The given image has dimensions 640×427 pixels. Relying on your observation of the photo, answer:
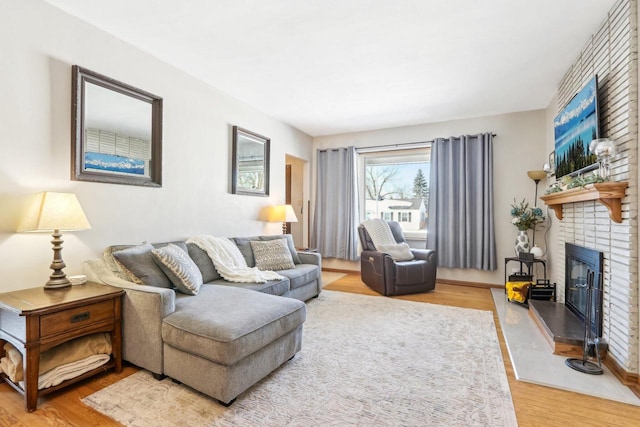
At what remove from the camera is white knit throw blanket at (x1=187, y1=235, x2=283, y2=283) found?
9.42ft

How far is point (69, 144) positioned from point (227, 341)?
1.88m

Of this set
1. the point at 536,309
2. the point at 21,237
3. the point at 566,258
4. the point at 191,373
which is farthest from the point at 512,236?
the point at 21,237

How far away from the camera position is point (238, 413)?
164cm

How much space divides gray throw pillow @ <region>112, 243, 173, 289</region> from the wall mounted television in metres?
3.38

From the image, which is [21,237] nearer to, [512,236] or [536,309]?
[536,309]

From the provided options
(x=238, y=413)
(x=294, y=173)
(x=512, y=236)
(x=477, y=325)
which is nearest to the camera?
(x=238, y=413)

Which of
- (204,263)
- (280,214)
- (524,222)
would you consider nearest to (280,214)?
(280,214)

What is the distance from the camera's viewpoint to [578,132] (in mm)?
2660

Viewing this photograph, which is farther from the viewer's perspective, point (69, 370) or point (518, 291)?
point (518, 291)

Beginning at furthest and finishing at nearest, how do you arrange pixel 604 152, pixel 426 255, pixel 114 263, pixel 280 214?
1. pixel 280 214
2. pixel 426 255
3. pixel 114 263
4. pixel 604 152

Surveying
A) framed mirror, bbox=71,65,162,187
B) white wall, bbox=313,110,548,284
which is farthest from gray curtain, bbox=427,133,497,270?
framed mirror, bbox=71,65,162,187

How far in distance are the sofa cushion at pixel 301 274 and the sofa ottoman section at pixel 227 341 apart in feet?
3.53

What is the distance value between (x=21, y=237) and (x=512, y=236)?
5261 millimetres

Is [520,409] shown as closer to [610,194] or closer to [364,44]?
[610,194]
